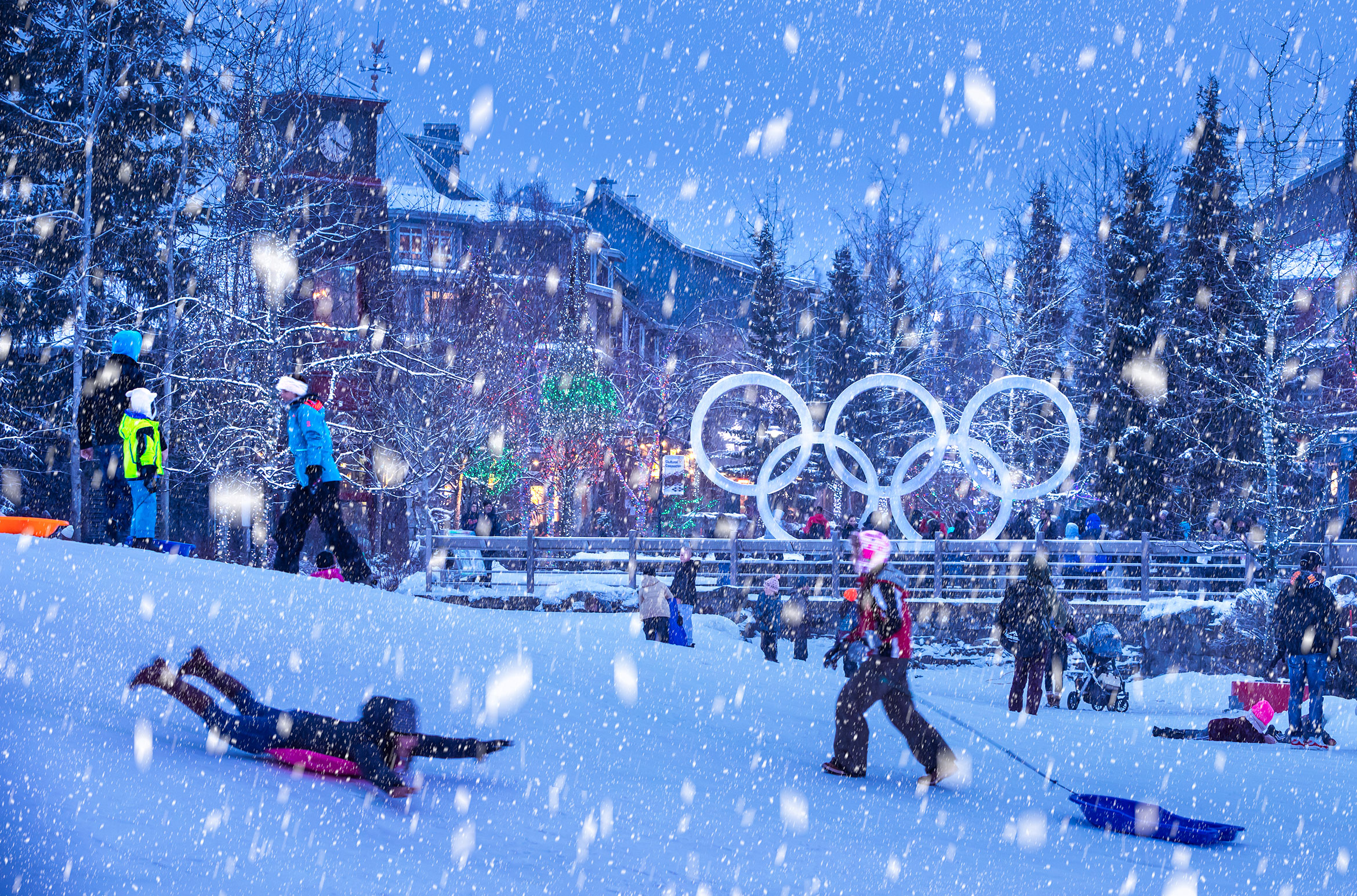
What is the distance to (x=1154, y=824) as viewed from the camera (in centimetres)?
588

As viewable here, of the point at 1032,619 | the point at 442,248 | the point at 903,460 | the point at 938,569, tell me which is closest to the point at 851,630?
the point at 1032,619

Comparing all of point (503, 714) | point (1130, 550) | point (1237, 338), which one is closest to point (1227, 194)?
point (1237, 338)

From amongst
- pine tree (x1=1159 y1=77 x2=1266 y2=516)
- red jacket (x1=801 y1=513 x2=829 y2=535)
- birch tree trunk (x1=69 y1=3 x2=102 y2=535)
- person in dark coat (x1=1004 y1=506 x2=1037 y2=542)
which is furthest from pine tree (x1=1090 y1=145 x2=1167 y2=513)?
birch tree trunk (x1=69 y1=3 x2=102 y2=535)

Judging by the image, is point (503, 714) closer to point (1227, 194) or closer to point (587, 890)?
point (587, 890)

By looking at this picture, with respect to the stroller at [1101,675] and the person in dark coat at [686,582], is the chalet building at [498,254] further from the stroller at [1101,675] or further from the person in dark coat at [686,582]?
the stroller at [1101,675]

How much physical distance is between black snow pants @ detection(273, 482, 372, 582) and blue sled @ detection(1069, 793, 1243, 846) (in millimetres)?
5599

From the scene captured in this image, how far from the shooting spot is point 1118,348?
1194 inches

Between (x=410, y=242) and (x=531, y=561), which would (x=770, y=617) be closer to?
(x=531, y=561)

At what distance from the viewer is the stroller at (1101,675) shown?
1450 cm

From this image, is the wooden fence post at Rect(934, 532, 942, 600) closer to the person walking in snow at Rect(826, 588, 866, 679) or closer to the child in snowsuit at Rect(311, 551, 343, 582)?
the child in snowsuit at Rect(311, 551, 343, 582)

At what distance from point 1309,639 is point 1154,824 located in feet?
20.8

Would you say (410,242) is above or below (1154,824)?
above

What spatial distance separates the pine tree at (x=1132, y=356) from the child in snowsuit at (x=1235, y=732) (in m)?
17.8

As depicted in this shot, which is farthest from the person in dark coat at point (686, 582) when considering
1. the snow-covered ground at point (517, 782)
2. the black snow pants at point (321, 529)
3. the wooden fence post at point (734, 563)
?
the black snow pants at point (321, 529)
